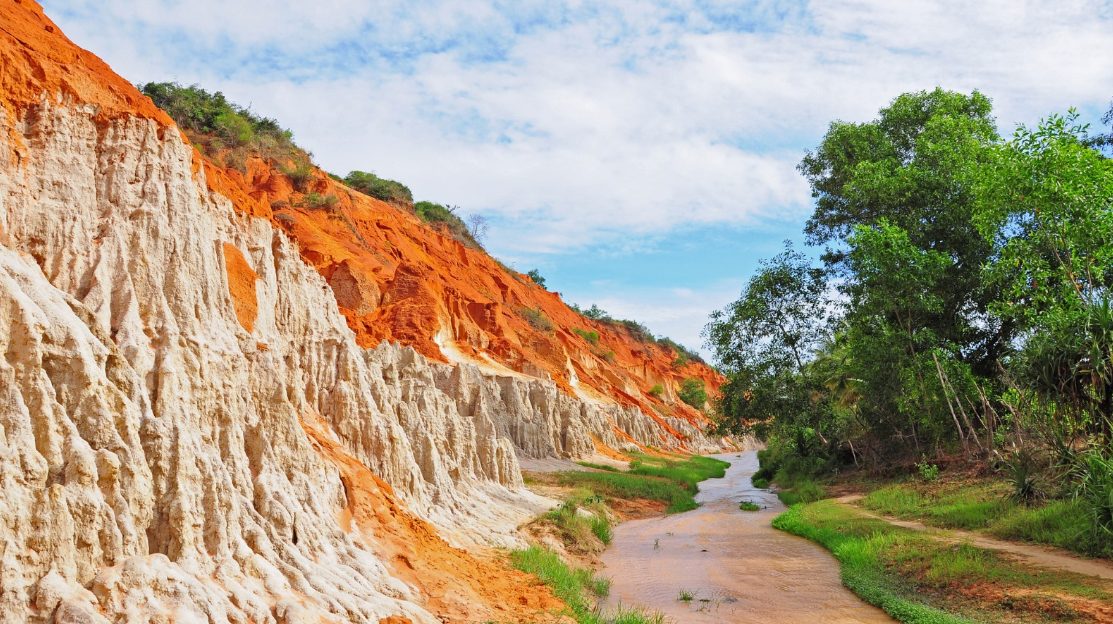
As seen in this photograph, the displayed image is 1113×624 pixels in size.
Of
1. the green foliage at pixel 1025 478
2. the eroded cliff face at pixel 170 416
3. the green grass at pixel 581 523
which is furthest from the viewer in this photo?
the green grass at pixel 581 523

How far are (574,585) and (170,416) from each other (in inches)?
299

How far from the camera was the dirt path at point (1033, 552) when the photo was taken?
1161cm

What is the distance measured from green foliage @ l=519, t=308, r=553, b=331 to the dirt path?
158 feet

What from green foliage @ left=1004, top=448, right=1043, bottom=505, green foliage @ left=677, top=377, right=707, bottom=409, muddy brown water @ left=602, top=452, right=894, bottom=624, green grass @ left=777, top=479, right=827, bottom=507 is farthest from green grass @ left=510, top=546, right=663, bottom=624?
green foliage @ left=677, top=377, right=707, bottom=409

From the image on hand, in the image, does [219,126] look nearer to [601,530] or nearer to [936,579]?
[601,530]

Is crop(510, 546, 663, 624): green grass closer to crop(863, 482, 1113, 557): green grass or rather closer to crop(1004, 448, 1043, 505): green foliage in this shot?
crop(863, 482, 1113, 557): green grass

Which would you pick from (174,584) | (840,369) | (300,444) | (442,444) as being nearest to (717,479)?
(840,369)

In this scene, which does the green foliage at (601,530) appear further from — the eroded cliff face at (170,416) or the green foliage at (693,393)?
the green foliage at (693,393)

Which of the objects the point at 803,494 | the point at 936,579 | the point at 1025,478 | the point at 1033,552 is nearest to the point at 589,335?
the point at 803,494

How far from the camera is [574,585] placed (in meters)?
13.4

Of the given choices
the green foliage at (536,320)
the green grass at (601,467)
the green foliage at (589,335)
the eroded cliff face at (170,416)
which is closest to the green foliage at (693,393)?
the green foliage at (589,335)

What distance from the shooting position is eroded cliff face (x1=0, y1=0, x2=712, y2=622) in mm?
6812

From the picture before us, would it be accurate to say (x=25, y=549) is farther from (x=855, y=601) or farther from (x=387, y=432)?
(x=855, y=601)

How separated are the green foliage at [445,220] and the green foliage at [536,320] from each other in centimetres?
1030
